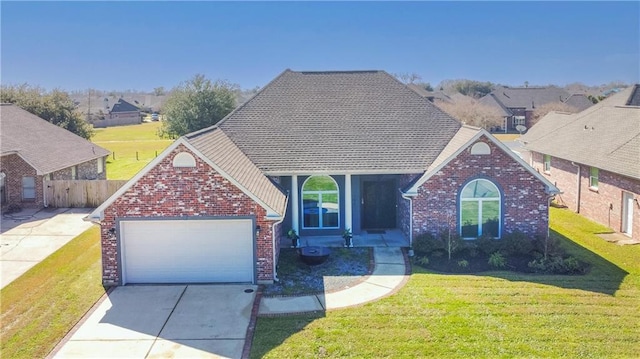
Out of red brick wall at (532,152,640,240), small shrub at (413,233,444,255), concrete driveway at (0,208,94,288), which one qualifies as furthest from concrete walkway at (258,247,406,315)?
red brick wall at (532,152,640,240)

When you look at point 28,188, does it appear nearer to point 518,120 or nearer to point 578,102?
point 518,120

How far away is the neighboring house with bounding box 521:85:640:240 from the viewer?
19219 millimetres

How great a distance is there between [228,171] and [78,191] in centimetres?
1465

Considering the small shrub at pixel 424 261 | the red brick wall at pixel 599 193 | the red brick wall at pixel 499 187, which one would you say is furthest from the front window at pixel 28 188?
the red brick wall at pixel 599 193

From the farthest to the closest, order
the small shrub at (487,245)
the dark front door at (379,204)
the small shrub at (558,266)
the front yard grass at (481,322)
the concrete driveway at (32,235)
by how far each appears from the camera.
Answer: the dark front door at (379,204) → the small shrub at (487,245) → the concrete driveway at (32,235) → the small shrub at (558,266) → the front yard grass at (481,322)

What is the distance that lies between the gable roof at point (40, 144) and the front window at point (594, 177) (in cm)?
2557

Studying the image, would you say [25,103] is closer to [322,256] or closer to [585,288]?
[322,256]

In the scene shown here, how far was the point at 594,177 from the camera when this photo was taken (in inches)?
862

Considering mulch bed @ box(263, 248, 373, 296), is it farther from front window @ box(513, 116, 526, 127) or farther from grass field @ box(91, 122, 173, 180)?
front window @ box(513, 116, 526, 127)

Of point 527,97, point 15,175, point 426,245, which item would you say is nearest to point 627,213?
point 426,245

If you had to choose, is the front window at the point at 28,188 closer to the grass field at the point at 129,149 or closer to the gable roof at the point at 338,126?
the grass field at the point at 129,149

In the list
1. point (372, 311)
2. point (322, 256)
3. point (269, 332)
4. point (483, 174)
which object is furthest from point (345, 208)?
point (269, 332)

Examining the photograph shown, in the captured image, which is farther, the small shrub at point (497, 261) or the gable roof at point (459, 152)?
the gable roof at point (459, 152)

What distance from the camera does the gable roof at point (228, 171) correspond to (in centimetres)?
1405
